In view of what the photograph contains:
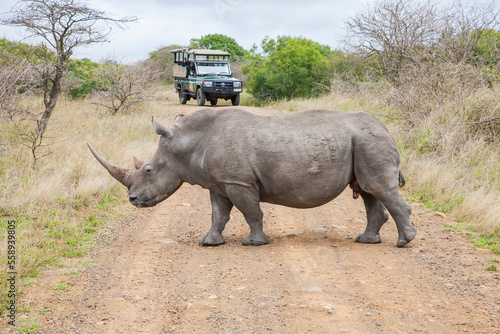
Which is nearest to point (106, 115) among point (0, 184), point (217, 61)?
point (0, 184)

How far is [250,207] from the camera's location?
639 centimetres

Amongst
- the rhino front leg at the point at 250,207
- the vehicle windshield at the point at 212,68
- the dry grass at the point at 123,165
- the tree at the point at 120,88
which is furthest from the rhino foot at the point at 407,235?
the vehicle windshield at the point at 212,68

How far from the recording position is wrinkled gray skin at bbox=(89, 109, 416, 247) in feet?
20.3

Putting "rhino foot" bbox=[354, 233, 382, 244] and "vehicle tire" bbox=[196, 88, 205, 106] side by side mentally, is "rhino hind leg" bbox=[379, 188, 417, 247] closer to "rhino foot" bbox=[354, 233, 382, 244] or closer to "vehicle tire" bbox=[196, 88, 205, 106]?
"rhino foot" bbox=[354, 233, 382, 244]

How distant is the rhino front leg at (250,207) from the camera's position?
6305 millimetres

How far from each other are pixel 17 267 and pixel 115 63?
15.2 m

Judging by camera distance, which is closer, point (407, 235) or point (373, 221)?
point (407, 235)

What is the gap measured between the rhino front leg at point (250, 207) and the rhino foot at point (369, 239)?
1087 mm

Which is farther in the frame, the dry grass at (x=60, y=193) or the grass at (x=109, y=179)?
the grass at (x=109, y=179)

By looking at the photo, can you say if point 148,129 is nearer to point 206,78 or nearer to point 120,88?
point 120,88

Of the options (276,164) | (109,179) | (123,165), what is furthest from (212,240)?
(123,165)

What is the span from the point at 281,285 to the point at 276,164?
1.56 meters

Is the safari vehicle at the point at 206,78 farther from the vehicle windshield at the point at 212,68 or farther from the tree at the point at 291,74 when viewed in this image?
the tree at the point at 291,74

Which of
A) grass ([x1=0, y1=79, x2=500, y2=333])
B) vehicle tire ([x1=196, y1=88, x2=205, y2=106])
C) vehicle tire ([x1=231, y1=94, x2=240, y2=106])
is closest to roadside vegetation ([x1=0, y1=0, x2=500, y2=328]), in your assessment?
grass ([x1=0, y1=79, x2=500, y2=333])
